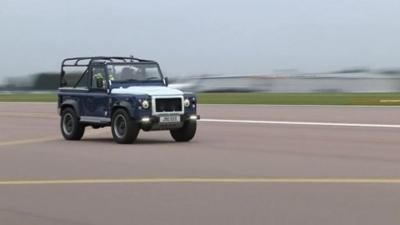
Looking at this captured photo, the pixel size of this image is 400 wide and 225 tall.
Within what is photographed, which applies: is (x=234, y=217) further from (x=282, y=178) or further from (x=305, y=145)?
(x=305, y=145)

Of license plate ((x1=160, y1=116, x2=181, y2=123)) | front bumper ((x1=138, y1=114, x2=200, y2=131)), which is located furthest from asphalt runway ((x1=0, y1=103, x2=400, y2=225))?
license plate ((x1=160, y1=116, x2=181, y2=123))

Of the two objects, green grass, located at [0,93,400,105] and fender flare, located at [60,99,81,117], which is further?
green grass, located at [0,93,400,105]

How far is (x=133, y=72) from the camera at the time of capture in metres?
19.5

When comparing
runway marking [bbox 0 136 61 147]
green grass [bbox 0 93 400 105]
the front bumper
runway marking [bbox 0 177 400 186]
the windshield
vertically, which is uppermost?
the windshield

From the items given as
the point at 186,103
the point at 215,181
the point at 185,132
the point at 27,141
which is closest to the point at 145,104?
the point at 186,103

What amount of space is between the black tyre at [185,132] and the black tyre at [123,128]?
1.36m

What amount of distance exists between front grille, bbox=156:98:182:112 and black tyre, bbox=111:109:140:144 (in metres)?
0.71

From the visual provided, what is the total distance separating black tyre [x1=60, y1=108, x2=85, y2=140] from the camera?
20.2 m

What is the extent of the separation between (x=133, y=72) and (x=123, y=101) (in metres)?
1.36

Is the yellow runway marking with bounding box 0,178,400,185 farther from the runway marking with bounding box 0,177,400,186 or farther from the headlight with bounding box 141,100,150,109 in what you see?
the headlight with bounding box 141,100,150,109

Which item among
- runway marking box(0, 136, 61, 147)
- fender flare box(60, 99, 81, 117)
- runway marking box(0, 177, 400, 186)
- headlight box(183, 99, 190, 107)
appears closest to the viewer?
runway marking box(0, 177, 400, 186)

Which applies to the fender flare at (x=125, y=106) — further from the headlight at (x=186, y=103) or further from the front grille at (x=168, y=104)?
the headlight at (x=186, y=103)

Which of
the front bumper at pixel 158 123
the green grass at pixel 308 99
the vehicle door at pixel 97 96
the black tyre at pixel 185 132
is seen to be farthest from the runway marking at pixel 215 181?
the green grass at pixel 308 99

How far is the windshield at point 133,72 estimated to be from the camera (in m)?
19.3
